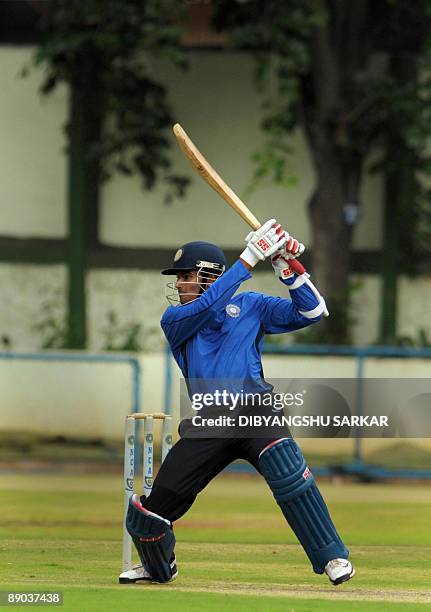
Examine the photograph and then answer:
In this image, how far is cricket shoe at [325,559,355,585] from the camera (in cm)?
695

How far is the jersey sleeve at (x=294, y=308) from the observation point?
7062mm

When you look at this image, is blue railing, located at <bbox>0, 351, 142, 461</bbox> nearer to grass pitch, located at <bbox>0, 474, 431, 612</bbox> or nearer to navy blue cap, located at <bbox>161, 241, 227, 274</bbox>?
grass pitch, located at <bbox>0, 474, 431, 612</bbox>

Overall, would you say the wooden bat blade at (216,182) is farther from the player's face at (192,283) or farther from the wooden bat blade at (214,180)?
the player's face at (192,283)

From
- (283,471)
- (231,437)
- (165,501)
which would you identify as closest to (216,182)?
(231,437)

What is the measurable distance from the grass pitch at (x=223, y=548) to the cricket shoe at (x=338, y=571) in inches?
2.6

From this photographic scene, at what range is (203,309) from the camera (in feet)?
22.7

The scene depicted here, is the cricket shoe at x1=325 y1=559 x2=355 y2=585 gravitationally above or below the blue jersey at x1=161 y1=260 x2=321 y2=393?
below

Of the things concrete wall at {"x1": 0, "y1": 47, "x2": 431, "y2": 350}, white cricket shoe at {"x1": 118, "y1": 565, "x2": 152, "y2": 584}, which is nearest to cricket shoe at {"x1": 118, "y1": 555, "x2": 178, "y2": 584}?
white cricket shoe at {"x1": 118, "y1": 565, "x2": 152, "y2": 584}

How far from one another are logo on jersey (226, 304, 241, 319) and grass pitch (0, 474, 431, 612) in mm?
1293

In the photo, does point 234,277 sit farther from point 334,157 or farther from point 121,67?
point 121,67

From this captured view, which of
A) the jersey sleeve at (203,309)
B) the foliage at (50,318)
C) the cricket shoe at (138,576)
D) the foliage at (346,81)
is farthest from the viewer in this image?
the foliage at (50,318)

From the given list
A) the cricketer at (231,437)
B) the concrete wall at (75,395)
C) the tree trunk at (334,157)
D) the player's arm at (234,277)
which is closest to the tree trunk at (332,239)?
the tree trunk at (334,157)

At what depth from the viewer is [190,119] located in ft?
52.2

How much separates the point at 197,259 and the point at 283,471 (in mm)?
1103
